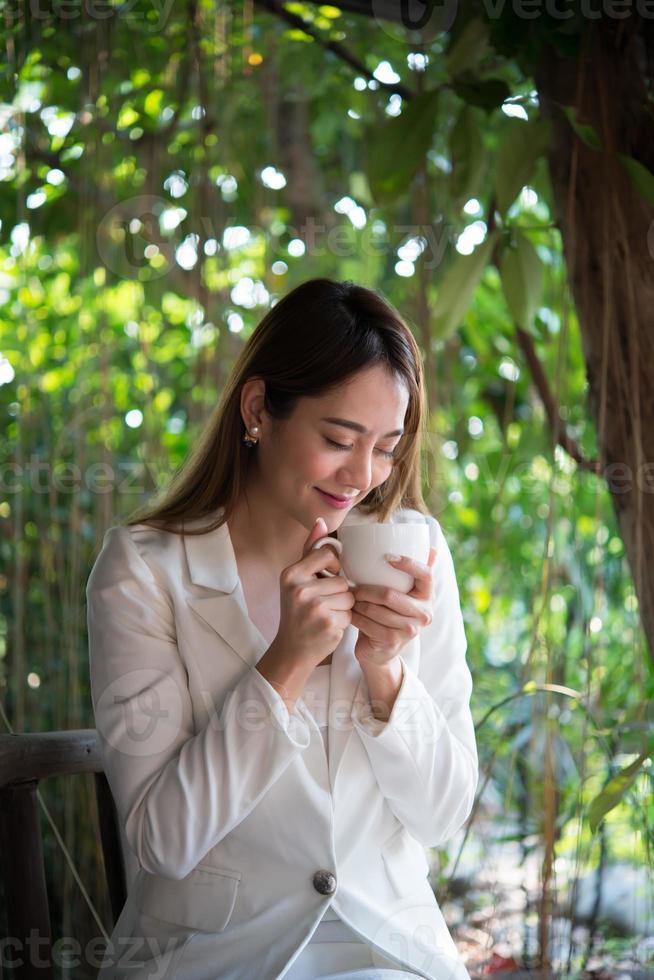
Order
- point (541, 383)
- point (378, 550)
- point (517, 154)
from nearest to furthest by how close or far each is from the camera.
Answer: point (378, 550) < point (517, 154) < point (541, 383)

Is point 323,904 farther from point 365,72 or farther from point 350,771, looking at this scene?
point 365,72

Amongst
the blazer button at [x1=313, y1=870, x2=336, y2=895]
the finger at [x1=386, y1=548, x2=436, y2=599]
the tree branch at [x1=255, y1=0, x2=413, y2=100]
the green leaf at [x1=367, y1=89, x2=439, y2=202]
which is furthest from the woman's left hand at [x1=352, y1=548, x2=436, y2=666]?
the tree branch at [x1=255, y1=0, x2=413, y2=100]

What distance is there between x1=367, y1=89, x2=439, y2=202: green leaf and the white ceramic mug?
0.66m

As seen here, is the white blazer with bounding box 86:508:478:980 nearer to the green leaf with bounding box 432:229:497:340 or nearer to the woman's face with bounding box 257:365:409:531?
the woman's face with bounding box 257:365:409:531

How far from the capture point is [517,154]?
1378 mm

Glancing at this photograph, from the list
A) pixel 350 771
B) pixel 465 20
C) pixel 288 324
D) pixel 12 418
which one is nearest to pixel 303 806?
pixel 350 771

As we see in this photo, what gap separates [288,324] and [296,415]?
0.37 feet

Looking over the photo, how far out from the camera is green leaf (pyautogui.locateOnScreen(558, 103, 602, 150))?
4.09ft

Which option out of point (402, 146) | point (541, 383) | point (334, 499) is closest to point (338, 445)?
point (334, 499)

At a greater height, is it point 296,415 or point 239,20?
point 239,20

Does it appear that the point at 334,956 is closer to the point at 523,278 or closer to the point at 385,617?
the point at 385,617

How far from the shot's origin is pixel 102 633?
1.11 meters

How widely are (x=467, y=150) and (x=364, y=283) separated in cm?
43

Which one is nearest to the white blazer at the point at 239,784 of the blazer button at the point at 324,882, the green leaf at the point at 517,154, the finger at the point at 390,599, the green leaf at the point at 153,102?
the blazer button at the point at 324,882
